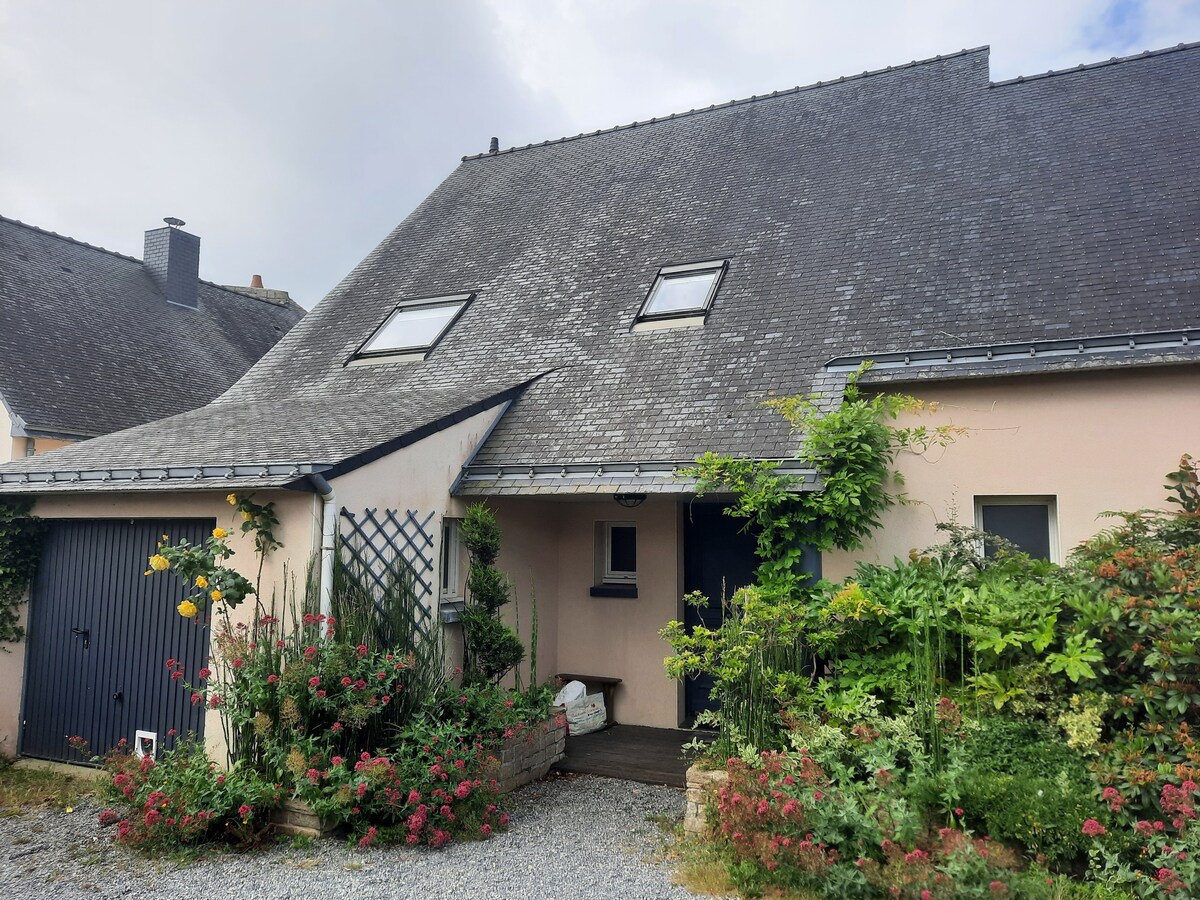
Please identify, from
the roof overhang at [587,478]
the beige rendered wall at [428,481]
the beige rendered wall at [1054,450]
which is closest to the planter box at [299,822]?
the beige rendered wall at [428,481]

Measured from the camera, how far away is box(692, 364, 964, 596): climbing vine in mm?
6570

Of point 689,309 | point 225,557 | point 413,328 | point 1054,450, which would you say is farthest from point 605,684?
point 413,328

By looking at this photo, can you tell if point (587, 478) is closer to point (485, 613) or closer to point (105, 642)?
point (485, 613)

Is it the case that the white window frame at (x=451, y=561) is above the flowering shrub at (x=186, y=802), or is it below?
above

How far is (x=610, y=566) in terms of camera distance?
9.31 metres

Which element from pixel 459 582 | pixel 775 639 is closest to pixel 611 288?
pixel 459 582

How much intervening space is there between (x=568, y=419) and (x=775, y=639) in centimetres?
338

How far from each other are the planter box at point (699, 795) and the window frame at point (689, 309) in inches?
207

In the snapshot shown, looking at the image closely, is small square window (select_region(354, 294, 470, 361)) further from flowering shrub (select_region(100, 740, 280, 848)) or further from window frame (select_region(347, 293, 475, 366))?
flowering shrub (select_region(100, 740, 280, 848))

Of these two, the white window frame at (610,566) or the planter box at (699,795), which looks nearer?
the planter box at (699,795)

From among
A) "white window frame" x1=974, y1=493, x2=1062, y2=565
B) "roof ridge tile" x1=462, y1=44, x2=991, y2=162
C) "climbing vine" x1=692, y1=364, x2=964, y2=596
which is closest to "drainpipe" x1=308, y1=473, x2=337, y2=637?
"climbing vine" x1=692, y1=364, x2=964, y2=596

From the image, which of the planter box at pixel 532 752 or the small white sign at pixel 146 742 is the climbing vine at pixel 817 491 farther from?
the small white sign at pixel 146 742

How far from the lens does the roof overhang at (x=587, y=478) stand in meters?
6.84

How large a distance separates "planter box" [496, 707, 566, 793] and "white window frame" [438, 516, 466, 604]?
1.52 m
